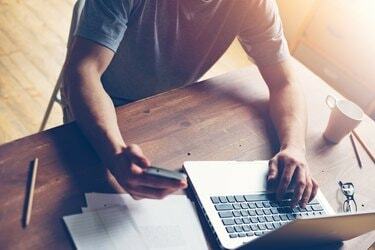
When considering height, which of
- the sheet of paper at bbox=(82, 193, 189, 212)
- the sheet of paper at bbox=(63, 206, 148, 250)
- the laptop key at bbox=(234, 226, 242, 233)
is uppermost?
the laptop key at bbox=(234, 226, 242, 233)

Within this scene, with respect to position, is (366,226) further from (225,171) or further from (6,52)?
(6,52)

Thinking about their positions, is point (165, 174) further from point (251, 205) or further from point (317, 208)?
point (317, 208)

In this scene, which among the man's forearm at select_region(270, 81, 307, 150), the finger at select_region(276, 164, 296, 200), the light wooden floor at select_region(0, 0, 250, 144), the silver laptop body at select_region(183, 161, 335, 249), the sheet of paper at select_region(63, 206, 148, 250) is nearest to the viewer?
the sheet of paper at select_region(63, 206, 148, 250)

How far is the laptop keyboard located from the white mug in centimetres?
27

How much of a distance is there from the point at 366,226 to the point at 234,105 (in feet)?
1.50

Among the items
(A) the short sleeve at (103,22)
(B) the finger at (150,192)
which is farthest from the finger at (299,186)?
(A) the short sleeve at (103,22)

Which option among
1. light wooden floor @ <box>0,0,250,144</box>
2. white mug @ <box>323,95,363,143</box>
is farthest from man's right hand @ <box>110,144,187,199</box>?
light wooden floor @ <box>0,0,250,144</box>

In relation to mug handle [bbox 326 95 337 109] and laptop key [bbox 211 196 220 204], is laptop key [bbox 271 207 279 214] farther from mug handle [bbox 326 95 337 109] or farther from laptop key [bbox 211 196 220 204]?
mug handle [bbox 326 95 337 109]

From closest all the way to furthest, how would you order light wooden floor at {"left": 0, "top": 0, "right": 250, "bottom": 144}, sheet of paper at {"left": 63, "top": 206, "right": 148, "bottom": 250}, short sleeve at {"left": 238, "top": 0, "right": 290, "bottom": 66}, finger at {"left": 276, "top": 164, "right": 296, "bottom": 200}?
sheet of paper at {"left": 63, "top": 206, "right": 148, "bottom": 250}
finger at {"left": 276, "top": 164, "right": 296, "bottom": 200}
short sleeve at {"left": 238, "top": 0, "right": 290, "bottom": 66}
light wooden floor at {"left": 0, "top": 0, "right": 250, "bottom": 144}

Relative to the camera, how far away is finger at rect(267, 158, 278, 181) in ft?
3.11

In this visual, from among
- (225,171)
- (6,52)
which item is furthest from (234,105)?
(6,52)

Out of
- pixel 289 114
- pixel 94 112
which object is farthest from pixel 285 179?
pixel 94 112

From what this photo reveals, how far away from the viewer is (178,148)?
96 cm

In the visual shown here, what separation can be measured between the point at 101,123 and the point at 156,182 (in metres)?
0.20
